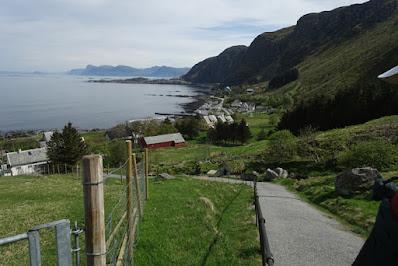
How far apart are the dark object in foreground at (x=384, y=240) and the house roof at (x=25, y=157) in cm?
9657

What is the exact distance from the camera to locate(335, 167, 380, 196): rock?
2467 cm

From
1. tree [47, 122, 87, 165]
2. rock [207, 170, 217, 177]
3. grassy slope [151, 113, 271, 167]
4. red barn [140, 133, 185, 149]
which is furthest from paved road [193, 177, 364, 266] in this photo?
red barn [140, 133, 185, 149]

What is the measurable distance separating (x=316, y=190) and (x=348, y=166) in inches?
411

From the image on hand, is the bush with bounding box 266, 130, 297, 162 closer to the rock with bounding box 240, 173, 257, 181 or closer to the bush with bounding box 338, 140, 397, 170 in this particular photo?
the rock with bounding box 240, 173, 257, 181

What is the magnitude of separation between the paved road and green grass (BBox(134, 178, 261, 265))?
36.2 inches

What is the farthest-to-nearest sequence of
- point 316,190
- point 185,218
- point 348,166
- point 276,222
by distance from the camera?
point 348,166 → point 316,190 → point 276,222 → point 185,218

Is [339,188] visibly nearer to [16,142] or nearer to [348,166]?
[348,166]

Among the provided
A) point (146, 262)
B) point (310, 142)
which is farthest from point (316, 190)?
point (310, 142)

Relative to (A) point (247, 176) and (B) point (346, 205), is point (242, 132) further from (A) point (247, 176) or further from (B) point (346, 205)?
(B) point (346, 205)

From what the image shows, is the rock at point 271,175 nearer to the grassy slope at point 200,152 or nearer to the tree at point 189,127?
the grassy slope at point 200,152

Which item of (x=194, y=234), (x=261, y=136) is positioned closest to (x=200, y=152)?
(x=261, y=136)

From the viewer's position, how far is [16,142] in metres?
127

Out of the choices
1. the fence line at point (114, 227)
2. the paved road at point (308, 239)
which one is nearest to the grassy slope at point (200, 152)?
the paved road at point (308, 239)

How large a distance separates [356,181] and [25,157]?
84.1 meters
